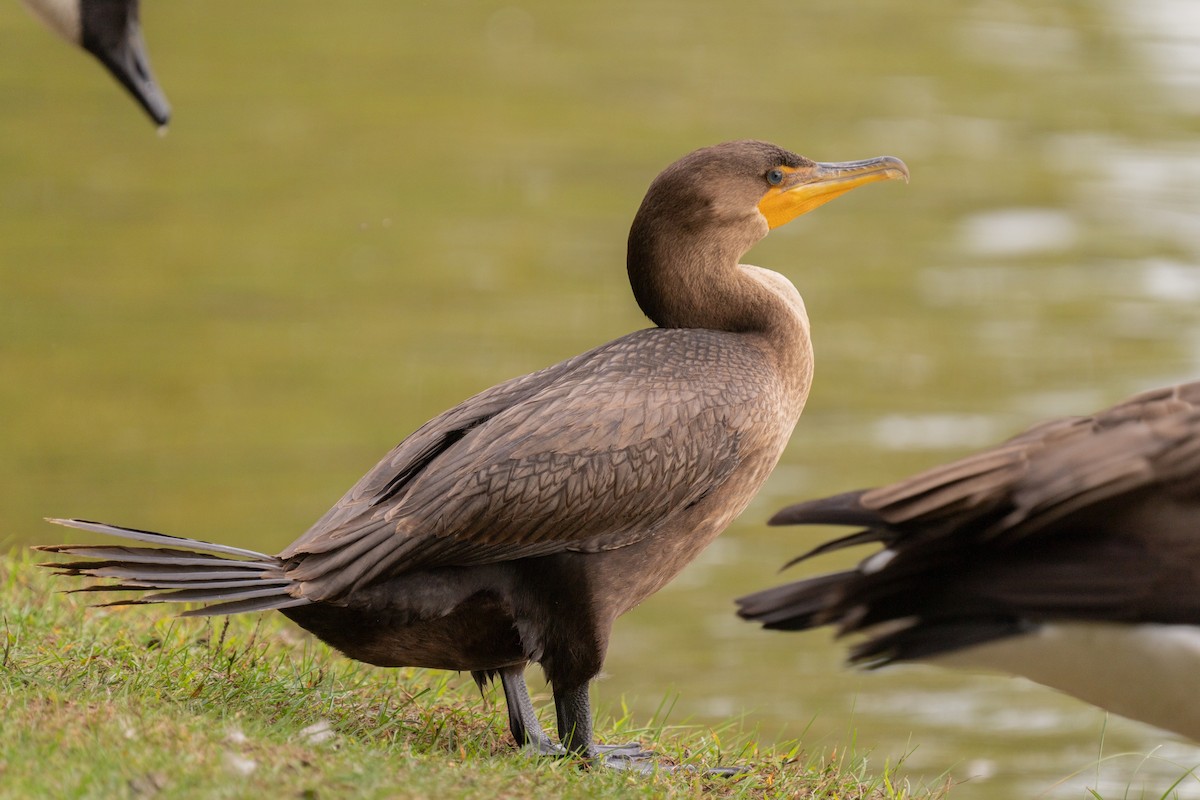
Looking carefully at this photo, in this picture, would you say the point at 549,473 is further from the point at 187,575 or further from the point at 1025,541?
the point at 1025,541

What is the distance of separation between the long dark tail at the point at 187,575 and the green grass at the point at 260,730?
28 cm

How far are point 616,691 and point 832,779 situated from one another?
2.99 m

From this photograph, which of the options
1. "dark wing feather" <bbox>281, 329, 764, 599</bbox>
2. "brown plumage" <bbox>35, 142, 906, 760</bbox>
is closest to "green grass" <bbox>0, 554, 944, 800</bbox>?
"brown plumage" <bbox>35, 142, 906, 760</bbox>

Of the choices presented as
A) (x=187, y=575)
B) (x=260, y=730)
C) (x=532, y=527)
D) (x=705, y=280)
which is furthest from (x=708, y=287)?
(x=260, y=730)

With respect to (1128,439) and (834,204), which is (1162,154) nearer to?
(834,204)

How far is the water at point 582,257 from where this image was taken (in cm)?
926

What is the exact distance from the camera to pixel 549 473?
4.83 m

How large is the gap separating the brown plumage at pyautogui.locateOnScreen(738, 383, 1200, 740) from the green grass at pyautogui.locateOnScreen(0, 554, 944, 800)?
91 cm

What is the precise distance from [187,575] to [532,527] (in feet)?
3.06

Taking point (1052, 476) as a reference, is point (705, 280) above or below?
above

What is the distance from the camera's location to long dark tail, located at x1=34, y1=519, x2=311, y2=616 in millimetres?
4734

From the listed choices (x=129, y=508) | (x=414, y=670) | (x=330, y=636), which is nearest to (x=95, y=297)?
(x=129, y=508)

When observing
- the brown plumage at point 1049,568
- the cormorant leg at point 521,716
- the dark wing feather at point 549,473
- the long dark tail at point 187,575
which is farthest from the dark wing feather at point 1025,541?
the long dark tail at point 187,575

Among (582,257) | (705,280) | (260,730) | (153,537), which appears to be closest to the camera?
(260,730)
